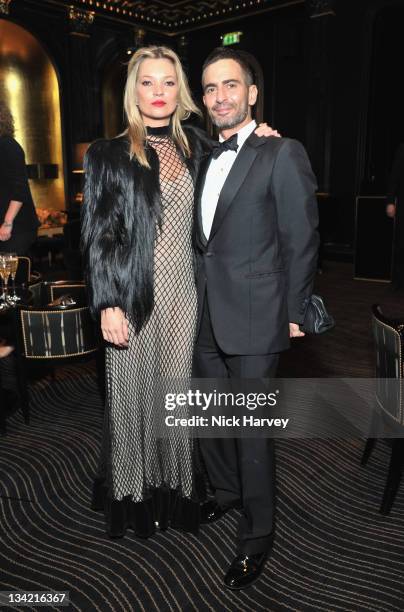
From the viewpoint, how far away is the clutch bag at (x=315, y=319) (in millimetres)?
1786

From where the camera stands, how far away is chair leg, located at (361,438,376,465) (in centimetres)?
263

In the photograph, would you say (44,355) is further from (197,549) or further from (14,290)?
(197,549)

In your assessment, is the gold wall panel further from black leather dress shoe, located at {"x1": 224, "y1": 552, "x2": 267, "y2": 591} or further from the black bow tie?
black leather dress shoe, located at {"x1": 224, "y1": 552, "x2": 267, "y2": 591}

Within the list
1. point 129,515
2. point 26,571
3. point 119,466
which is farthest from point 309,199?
point 26,571

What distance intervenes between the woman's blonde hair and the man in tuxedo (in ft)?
0.32

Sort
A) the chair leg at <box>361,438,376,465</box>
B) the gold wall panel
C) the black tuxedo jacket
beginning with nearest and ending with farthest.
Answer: the black tuxedo jacket
the chair leg at <box>361,438,376,465</box>
the gold wall panel

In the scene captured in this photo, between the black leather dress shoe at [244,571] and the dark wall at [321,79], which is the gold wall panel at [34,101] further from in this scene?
the black leather dress shoe at [244,571]

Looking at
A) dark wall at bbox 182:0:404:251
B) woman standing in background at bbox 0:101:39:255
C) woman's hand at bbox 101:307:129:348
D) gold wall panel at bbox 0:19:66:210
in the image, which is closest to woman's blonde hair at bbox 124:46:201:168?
woman's hand at bbox 101:307:129:348

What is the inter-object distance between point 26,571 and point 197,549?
64cm

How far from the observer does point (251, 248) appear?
1.73 metres

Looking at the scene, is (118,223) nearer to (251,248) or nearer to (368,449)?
(251,248)

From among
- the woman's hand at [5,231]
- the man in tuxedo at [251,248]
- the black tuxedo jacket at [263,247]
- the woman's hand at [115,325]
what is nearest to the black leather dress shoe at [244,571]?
the man in tuxedo at [251,248]

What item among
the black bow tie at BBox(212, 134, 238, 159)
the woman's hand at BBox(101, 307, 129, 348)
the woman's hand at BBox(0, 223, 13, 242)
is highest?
the black bow tie at BBox(212, 134, 238, 159)

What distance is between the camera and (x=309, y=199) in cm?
169
